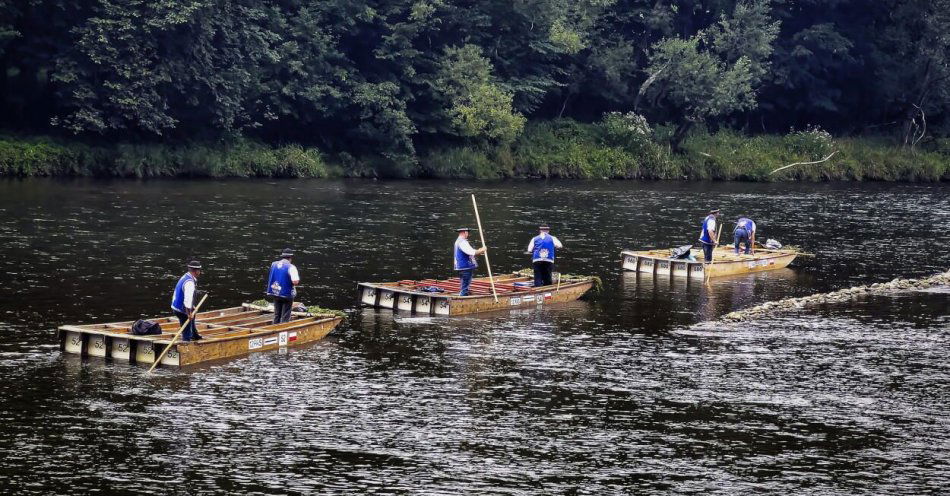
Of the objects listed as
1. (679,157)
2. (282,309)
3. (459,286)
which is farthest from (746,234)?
(679,157)

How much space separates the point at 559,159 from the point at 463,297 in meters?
54.8

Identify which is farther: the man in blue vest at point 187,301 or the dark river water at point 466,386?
the man in blue vest at point 187,301

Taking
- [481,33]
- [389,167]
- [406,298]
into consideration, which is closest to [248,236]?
[406,298]

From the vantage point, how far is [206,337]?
30.0 m

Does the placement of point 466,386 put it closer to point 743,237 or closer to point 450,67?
point 743,237

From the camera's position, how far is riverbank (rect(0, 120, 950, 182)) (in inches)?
2970

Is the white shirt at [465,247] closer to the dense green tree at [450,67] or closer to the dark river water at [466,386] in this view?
the dark river water at [466,386]

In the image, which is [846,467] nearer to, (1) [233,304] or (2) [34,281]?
(1) [233,304]

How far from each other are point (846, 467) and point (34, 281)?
2434 cm

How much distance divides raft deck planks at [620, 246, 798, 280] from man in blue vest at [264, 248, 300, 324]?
17.3 m

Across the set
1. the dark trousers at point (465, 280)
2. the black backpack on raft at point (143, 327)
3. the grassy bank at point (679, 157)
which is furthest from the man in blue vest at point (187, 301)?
the grassy bank at point (679, 157)

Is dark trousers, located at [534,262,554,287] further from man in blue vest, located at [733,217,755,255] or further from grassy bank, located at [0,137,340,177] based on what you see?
grassy bank, located at [0,137,340,177]

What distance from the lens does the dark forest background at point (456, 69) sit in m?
75.3

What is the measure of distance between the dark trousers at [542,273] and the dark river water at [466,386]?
1129 mm
